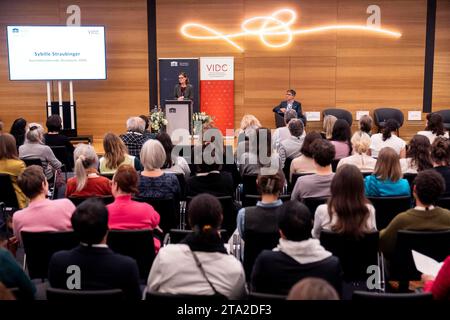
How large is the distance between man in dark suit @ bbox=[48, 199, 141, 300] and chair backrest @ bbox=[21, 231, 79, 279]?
0.59 metres

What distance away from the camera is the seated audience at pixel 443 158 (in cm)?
486

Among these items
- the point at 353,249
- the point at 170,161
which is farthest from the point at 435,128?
the point at 353,249

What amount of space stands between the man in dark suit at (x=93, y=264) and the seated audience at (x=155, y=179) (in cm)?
182

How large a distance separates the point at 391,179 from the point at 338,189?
1133mm

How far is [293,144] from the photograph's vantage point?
263 inches

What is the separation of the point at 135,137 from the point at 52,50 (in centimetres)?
482

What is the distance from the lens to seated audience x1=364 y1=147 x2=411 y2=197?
4.48 m

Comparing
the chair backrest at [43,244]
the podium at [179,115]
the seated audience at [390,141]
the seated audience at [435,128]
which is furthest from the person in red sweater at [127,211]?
the podium at [179,115]

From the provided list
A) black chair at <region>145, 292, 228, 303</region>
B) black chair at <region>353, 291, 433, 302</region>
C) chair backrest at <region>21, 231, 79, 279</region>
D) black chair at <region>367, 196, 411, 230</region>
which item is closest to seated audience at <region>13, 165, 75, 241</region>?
chair backrest at <region>21, 231, 79, 279</region>

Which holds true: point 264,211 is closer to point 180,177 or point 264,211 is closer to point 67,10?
point 180,177

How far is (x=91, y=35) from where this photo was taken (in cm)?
1079

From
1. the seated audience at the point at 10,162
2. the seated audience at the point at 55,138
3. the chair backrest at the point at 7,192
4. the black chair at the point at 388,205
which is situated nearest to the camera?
the black chair at the point at 388,205

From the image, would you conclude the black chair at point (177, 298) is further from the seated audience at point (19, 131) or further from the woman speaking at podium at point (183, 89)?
the woman speaking at podium at point (183, 89)

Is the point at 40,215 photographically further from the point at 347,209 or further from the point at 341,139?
the point at 341,139
